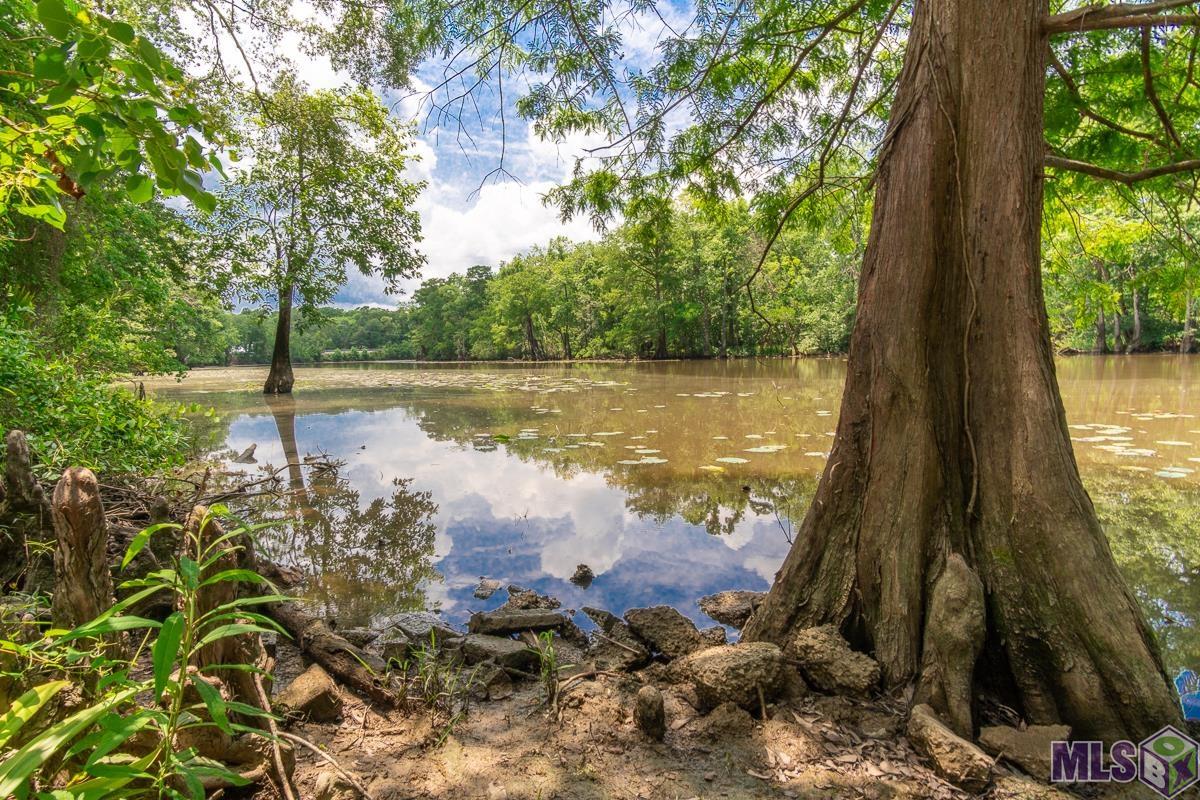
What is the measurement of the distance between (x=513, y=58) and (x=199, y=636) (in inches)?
134

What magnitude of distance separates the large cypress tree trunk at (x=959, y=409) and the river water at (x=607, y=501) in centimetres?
121

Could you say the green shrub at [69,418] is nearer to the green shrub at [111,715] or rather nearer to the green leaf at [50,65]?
the green shrub at [111,715]

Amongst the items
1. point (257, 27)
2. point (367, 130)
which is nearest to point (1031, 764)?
point (257, 27)

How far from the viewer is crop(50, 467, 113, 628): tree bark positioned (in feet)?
4.13

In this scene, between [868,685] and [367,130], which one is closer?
[868,685]

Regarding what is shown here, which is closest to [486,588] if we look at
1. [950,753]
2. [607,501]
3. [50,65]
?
[607,501]

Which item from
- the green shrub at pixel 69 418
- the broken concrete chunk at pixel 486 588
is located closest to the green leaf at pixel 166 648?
the broken concrete chunk at pixel 486 588

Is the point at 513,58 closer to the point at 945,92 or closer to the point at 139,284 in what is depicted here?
the point at 945,92

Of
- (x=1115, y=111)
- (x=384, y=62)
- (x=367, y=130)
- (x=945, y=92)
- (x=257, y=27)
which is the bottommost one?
(x=945, y=92)

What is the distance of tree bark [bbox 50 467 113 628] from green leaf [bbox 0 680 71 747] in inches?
13.7

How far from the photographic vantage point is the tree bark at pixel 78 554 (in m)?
1.26

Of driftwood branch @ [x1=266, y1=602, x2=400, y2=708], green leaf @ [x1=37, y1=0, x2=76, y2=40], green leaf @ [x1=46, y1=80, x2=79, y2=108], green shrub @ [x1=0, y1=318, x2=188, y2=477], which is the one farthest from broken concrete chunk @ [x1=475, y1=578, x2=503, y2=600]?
green leaf @ [x1=37, y1=0, x2=76, y2=40]

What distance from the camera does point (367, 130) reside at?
15.1 metres
